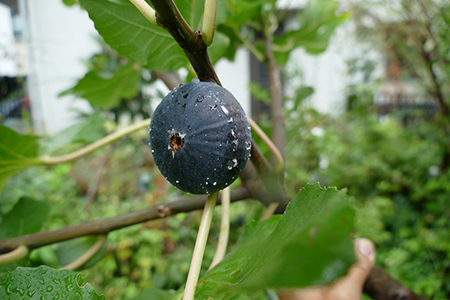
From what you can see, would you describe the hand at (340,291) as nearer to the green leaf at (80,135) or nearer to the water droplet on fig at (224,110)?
the water droplet on fig at (224,110)

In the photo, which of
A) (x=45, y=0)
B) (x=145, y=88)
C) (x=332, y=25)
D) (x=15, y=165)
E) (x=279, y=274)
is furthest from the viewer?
(x=45, y=0)

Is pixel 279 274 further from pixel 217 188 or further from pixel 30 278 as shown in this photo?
pixel 30 278

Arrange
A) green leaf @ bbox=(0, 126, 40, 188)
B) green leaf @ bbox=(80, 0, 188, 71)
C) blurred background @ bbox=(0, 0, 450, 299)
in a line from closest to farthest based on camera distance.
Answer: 1. green leaf @ bbox=(80, 0, 188, 71)
2. green leaf @ bbox=(0, 126, 40, 188)
3. blurred background @ bbox=(0, 0, 450, 299)

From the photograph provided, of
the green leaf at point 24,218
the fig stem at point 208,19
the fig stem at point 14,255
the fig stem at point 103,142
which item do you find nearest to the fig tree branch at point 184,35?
the fig stem at point 208,19

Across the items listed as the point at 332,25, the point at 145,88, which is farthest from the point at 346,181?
the point at 145,88

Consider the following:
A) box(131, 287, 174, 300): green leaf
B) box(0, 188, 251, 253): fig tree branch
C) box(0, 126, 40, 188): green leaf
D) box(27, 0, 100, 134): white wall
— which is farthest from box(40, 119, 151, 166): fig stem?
box(27, 0, 100, 134): white wall

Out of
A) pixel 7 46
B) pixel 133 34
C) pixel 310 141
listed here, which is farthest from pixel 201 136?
pixel 7 46

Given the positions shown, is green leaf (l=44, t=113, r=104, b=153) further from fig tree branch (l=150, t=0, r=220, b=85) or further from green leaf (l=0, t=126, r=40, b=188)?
fig tree branch (l=150, t=0, r=220, b=85)

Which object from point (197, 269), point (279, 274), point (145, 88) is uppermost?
point (279, 274)
